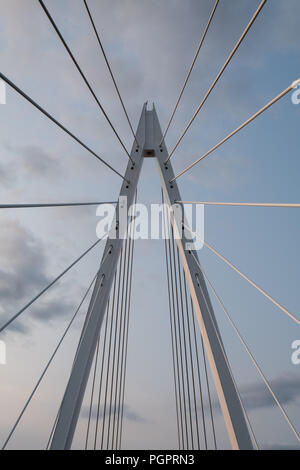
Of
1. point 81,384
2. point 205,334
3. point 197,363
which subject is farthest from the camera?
point 197,363

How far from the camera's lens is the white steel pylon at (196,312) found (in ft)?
18.4

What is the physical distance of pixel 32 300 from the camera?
5.17 m

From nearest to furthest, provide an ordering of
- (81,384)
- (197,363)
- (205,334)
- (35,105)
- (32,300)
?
(35,105), (32,300), (81,384), (205,334), (197,363)

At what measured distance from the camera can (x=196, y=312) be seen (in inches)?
276

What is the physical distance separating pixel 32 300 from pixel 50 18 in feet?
10.1

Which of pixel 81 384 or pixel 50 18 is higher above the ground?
pixel 50 18

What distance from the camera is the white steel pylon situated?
5598 millimetres
